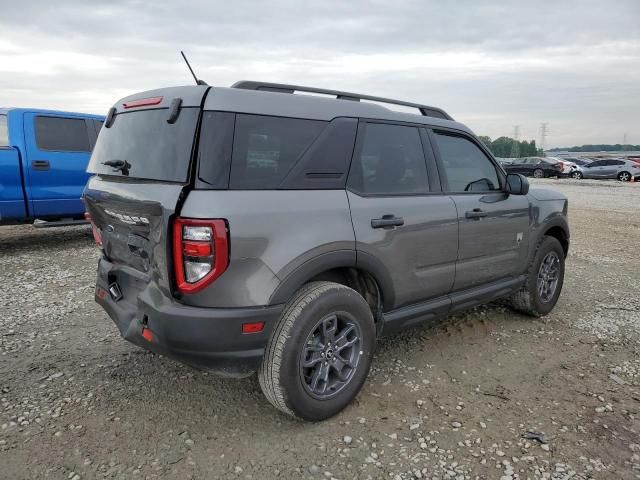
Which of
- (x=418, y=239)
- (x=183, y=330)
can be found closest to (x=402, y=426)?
(x=418, y=239)

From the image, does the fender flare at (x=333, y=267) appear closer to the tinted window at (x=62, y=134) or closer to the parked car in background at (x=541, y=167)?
the tinted window at (x=62, y=134)

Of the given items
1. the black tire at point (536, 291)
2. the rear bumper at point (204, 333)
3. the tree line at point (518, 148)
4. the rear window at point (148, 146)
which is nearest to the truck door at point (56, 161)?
the rear window at point (148, 146)

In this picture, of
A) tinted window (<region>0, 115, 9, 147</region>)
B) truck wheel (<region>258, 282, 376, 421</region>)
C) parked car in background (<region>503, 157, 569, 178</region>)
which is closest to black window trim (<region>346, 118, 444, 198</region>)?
truck wheel (<region>258, 282, 376, 421</region>)

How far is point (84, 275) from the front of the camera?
591 cm

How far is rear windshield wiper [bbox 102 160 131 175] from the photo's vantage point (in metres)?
2.90

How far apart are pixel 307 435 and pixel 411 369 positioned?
1117 millimetres

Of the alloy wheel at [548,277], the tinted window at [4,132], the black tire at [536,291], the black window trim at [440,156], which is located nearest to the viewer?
the black window trim at [440,156]

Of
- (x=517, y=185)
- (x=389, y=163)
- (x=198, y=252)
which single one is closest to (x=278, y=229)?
(x=198, y=252)

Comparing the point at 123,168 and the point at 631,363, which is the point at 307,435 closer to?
the point at 123,168

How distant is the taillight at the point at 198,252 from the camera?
7.82 ft

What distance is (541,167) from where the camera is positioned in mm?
31422

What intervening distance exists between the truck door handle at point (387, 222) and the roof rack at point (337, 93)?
835 mm

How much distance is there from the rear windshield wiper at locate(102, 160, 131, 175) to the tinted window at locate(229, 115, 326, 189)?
779mm

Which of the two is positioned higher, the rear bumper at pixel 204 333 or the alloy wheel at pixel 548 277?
the rear bumper at pixel 204 333
